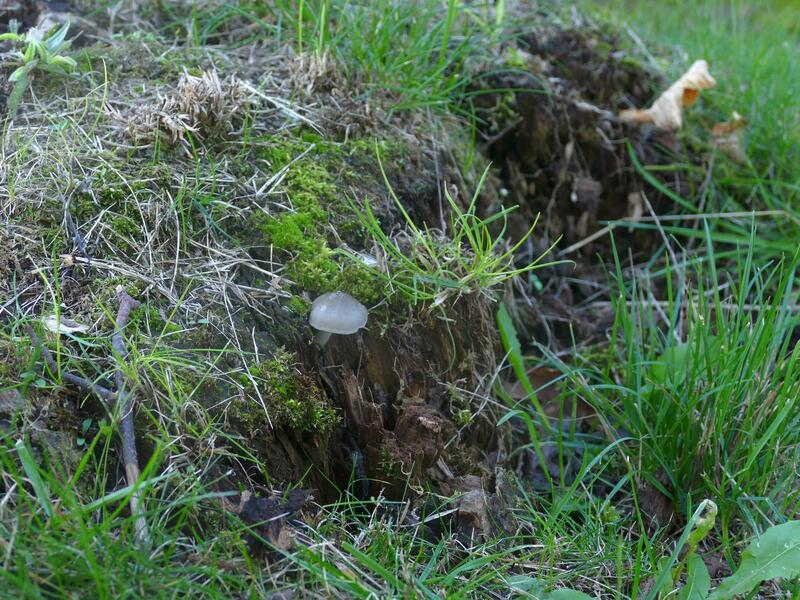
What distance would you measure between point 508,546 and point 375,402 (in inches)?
21.1

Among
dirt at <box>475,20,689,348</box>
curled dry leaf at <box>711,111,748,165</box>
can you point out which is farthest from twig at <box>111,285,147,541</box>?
curled dry leaf at <box>711,111,748,165</box>

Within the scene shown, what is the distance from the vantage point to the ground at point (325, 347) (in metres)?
1.57

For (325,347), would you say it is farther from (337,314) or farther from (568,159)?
(568,159)

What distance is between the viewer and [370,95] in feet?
8.45

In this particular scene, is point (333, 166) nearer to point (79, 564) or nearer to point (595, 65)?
point (79, 564)

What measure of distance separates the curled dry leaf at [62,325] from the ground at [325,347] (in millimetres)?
11

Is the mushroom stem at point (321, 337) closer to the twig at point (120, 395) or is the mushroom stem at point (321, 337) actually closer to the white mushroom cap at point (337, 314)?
the white mushroom cap at point (337, 314)

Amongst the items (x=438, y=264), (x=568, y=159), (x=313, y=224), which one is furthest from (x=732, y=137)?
(x=313, y=224)

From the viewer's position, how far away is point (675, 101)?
337 cm

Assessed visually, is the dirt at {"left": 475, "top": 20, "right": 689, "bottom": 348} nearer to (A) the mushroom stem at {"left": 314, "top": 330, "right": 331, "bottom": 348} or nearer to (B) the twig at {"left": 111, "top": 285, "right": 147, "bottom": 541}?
(A) the mushroom stem at {"left": 314, "top": 330, "right": 331, "bottom": 348}

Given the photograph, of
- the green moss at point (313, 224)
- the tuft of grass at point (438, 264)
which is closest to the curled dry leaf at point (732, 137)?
the tuft of grass at point (438, 264)

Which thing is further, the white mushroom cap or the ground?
the white mushroom cap

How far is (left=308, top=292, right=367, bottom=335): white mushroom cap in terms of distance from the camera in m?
1.91

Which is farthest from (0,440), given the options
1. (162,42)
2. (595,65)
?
(595,65)
